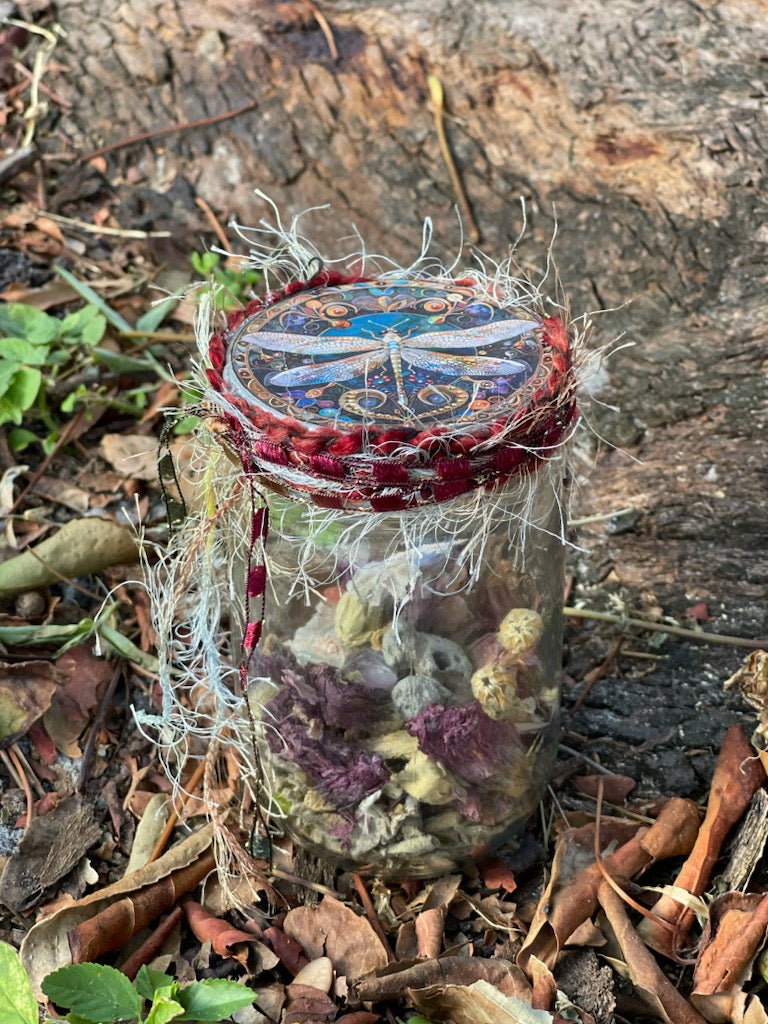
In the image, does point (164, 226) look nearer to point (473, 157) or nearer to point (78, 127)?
point (78, 127)

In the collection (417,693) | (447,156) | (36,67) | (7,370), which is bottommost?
(417,693)

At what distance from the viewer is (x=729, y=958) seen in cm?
130

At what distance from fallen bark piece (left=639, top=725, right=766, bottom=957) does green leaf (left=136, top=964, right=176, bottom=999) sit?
605 millimetres

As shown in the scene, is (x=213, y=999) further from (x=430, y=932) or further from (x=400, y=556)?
(x=400, y=556)

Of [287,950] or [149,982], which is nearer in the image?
[149,982]

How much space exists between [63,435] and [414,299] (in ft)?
3.06

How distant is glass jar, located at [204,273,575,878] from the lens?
1.20m

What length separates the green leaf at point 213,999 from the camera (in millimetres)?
1256

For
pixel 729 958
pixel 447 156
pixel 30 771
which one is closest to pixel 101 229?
pixel 447 156

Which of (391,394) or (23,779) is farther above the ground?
(391,394)

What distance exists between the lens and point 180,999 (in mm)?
1280

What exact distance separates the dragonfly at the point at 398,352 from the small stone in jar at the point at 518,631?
0.31 m

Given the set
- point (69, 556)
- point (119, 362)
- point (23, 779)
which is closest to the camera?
point (23, 779)

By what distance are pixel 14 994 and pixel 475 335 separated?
933 mm
